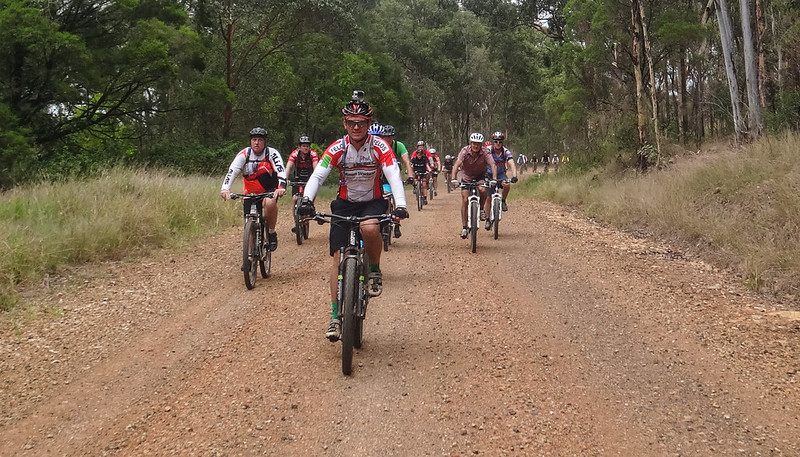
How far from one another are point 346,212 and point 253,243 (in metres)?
2.79

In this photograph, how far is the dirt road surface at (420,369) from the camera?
4.15 metres

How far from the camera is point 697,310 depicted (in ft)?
23.0

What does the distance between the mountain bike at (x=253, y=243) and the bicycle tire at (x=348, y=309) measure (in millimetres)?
3280

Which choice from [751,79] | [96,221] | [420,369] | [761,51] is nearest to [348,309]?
[420,369]

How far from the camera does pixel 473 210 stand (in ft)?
36.4

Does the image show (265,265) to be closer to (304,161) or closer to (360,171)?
(360,171)

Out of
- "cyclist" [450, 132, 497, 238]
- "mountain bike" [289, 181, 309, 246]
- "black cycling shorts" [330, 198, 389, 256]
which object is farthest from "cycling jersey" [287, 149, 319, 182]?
"black cycling shorts" [330, 198, 389, 256]

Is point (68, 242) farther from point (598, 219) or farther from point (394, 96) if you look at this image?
point (394, 96)

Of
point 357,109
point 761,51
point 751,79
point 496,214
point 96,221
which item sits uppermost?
point 761,51

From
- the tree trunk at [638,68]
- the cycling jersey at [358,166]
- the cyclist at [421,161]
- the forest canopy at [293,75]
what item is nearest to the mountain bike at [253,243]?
the cycling jersey at [358,166]

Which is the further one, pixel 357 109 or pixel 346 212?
Answer: pixel 346 212

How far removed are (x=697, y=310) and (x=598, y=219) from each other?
8646 millimetres

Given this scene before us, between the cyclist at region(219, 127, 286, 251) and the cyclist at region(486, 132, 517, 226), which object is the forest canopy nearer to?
the cyclist at region(486, 132, 517, 226)

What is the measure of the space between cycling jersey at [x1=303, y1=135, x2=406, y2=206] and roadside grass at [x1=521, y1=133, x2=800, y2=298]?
4655mm
